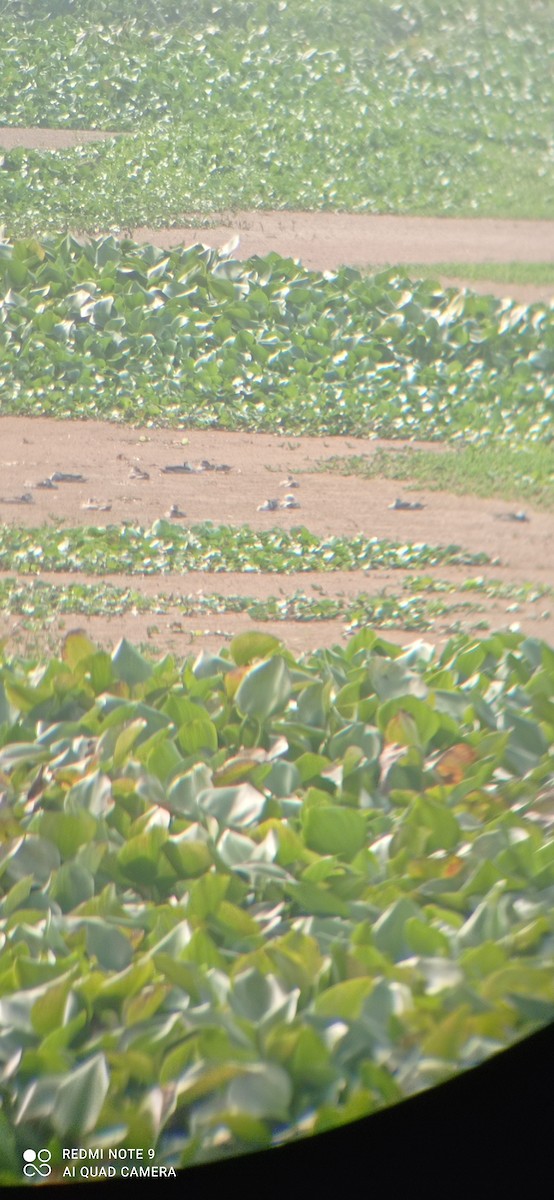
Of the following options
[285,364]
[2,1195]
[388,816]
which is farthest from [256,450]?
[2,1195]

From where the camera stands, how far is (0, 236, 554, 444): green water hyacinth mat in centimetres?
150

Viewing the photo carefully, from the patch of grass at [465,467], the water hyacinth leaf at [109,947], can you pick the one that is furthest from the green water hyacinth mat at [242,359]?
the water hyacinth leaf at [109,947]

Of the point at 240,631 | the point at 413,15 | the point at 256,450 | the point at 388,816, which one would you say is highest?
the point at 413,15

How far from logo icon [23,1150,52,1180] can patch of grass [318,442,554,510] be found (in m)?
1.01

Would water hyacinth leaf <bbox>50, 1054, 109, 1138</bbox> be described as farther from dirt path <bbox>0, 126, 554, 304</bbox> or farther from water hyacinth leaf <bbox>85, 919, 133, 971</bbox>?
dirt path <bbox>0, 126, 554, 304</bbox>

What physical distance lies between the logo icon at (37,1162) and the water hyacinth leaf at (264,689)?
0.69 meters

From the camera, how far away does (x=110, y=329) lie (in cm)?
152

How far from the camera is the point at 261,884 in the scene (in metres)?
1.68

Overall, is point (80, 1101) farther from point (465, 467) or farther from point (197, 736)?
point (465, 467)

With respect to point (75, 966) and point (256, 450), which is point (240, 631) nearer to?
point (256, 450)

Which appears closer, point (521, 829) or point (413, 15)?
point (413, 15)

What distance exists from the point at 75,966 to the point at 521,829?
0.69 meters

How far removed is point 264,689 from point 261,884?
30 centimetres

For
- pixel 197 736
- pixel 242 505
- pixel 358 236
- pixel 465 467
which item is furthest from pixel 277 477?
pixel 197 736
